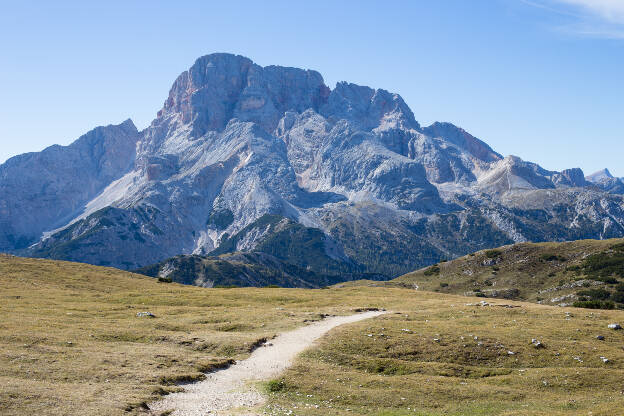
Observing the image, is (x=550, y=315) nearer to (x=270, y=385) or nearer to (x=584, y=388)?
(x=584, y=388)

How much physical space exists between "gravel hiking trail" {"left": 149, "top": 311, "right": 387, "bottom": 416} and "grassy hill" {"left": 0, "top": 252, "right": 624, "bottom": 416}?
1324mm

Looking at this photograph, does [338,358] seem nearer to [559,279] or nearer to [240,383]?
[240,383]

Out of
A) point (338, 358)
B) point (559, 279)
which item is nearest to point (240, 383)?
point (338, 358)

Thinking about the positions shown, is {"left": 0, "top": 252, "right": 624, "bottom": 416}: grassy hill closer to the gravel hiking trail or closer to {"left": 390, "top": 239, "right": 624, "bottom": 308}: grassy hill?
the gravel hiking trail

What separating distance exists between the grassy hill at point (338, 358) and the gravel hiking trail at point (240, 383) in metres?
1.32

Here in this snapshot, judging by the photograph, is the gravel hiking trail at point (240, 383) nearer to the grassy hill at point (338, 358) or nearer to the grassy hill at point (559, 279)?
the grassy hill at point (338, 358)

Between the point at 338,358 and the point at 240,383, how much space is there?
11468mm

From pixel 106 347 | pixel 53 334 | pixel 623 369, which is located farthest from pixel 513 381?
pixel 53 334

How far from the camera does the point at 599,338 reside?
56.7m

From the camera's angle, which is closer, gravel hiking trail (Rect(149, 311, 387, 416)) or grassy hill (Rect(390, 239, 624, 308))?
gravel hiking trail (Rect(149, 311, 387, 416))

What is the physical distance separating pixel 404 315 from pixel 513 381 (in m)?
28.1

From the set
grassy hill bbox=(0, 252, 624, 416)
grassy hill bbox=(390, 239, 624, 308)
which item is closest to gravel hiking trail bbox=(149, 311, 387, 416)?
grassy hill bbox=(0, 252, 624, 416)

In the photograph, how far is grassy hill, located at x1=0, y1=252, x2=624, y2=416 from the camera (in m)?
38.4

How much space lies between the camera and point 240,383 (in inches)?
1722
